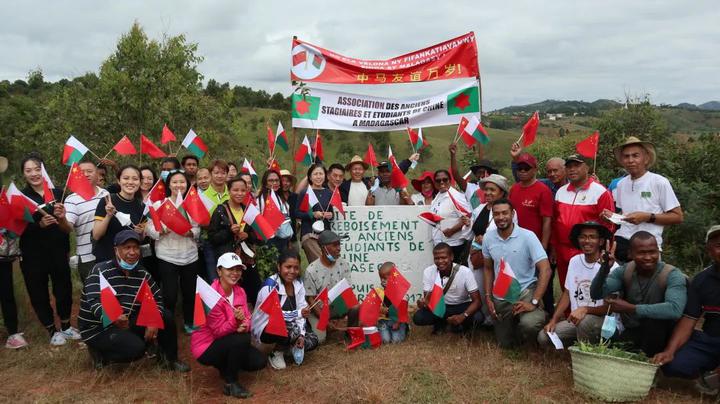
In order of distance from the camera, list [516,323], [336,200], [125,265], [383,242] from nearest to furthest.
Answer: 1. [125,265]
2. [516,323]
3. [336,200]
4. [383,242]

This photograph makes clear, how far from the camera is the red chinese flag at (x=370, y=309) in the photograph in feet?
20.1

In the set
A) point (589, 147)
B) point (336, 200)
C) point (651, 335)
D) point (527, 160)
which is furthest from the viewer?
point (336, 200)

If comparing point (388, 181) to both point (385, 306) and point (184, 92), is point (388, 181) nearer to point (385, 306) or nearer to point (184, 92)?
point (385, 306)

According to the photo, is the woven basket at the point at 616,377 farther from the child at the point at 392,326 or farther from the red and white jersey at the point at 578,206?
the child at the point at 392,326

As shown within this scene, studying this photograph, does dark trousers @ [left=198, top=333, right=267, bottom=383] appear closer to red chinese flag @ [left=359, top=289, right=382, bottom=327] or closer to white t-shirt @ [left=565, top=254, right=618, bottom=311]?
red chinese flag @ [left=359, top=289, right=382, bottom=327]

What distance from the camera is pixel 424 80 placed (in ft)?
28.5

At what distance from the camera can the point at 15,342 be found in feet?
20.2

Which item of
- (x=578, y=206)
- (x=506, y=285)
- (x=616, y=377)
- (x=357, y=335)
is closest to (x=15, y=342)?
(x=357, y=335)

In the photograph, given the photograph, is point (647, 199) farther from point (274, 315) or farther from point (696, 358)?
point (274, 315)

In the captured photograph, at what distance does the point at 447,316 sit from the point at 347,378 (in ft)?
5.26

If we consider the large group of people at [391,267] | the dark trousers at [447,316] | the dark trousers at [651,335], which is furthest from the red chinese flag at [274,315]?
the dark trousers at [651,335]

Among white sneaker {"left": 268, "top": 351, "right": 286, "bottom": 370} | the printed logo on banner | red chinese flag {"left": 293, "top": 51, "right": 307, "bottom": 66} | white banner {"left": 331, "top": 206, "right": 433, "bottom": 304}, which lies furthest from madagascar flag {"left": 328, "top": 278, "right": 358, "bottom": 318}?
red chinese flag {"left": 293, "top": 51, "right": 307, "bottom": 66}

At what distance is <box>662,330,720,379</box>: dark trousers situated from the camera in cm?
452

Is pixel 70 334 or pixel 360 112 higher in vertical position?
pixel 360 112
